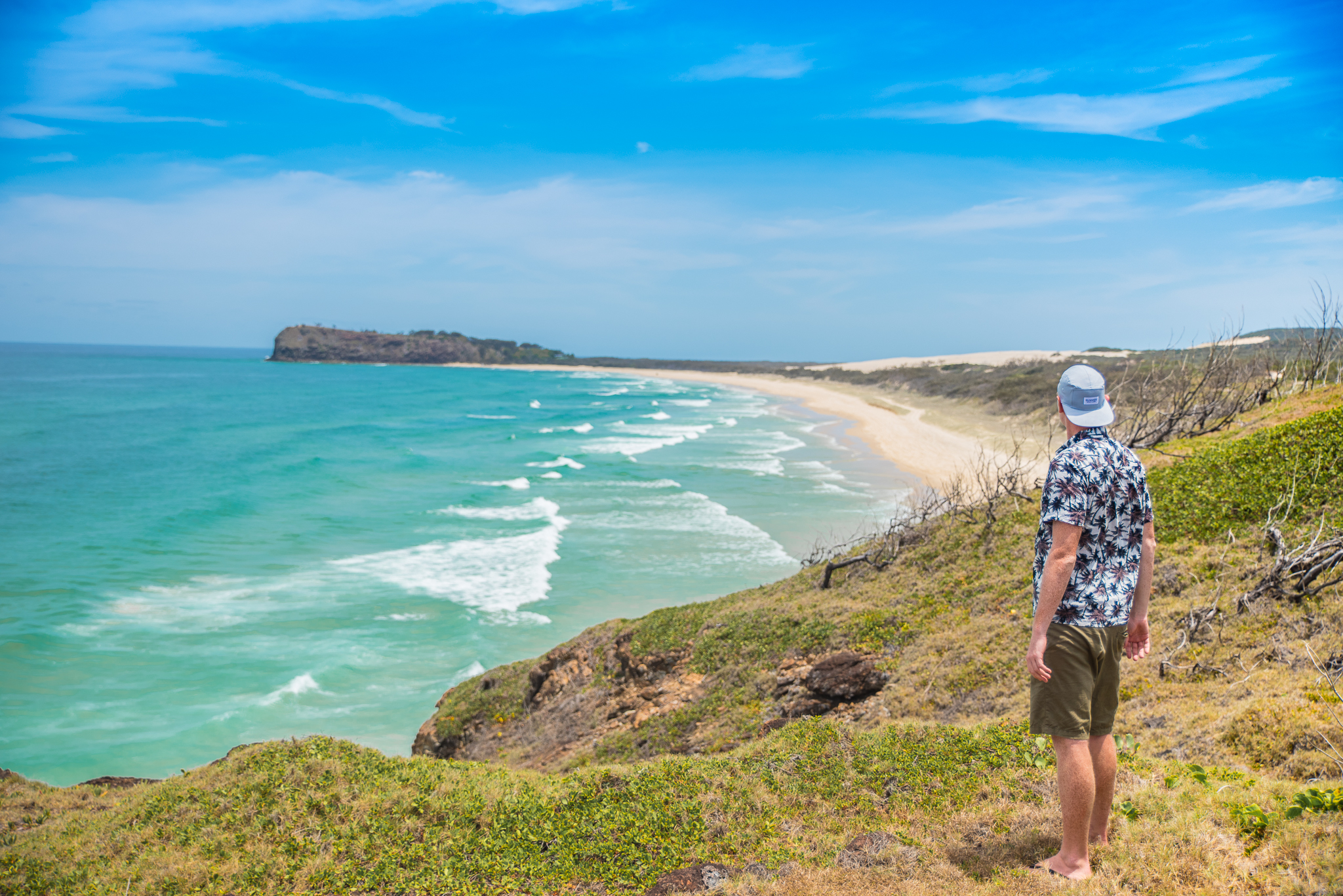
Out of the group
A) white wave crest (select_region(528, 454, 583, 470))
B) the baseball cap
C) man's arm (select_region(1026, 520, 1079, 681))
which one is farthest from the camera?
white wave crest (select_region(528, 454, 583, 470))

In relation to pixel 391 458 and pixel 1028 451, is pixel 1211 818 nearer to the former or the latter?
pixel 1028 451

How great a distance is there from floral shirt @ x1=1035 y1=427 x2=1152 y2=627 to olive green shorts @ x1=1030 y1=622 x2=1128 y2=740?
0.24ft

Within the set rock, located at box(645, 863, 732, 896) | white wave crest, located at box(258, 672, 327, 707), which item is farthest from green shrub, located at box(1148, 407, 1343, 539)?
white wave crest, located at box(258, 672, 327, 707)

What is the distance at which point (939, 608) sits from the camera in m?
10.3

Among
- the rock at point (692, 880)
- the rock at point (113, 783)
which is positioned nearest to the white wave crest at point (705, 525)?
the rock at point (113, 783)

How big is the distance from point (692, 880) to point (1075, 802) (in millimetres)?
2527

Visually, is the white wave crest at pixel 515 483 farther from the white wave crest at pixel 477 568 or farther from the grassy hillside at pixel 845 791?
the grassy hillside at pixel 845 791

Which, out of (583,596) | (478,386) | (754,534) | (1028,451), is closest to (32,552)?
(583,596)

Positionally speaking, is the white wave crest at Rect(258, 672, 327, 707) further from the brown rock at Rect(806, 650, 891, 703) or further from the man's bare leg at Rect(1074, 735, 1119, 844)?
the man's bare leg at Rect(1074, 735, 1119, 844)

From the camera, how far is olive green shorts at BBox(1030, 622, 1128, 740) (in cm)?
371

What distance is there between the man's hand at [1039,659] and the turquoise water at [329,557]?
1235 cm

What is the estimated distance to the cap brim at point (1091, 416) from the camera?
3.77 m

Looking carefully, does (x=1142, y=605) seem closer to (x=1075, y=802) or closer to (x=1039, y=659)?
(x=1039, y=659)

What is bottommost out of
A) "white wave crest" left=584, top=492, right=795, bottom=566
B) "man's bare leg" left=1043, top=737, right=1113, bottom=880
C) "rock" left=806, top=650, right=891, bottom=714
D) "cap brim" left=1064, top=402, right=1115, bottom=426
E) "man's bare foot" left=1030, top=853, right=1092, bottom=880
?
"white wave crest" left=584, top=492, right=795, bottom=566
